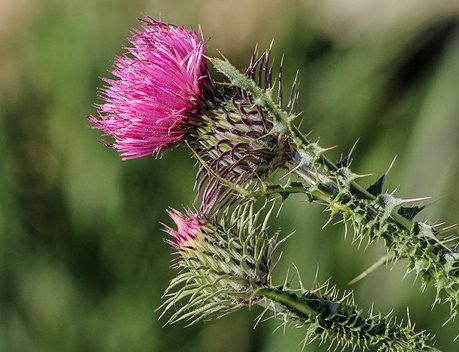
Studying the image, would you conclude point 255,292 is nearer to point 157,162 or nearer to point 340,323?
point 340,323

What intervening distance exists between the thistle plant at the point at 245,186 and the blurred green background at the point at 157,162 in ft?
5.14

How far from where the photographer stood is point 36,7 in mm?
4383

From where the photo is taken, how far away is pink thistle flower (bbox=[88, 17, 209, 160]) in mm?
1685

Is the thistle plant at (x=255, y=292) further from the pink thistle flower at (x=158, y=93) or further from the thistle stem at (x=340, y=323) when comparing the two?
the pink thistle flower at (x=158, y=93)

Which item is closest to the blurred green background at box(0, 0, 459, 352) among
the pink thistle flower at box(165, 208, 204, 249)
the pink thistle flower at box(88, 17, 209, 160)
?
the pink thistle flower at box(165, 208, 204, 249)

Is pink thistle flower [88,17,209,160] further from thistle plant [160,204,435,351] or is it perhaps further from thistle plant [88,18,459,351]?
thistle plant [160,204,435,351]

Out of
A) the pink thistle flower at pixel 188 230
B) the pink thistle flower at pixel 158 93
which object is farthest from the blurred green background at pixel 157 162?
the pink thistle flower at pixel 158 93

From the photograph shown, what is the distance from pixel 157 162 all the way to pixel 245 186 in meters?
2.03

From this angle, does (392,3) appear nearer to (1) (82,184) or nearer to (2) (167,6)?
(2) (167,6)

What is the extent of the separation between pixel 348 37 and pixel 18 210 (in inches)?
70.5

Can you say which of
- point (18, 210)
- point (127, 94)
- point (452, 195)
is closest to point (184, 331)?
point (18, 210)

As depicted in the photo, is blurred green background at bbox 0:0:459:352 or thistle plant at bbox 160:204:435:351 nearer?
thistle plant at bbox 160:204:435:351

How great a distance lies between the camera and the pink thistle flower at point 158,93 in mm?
1685

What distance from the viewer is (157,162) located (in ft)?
12.1
